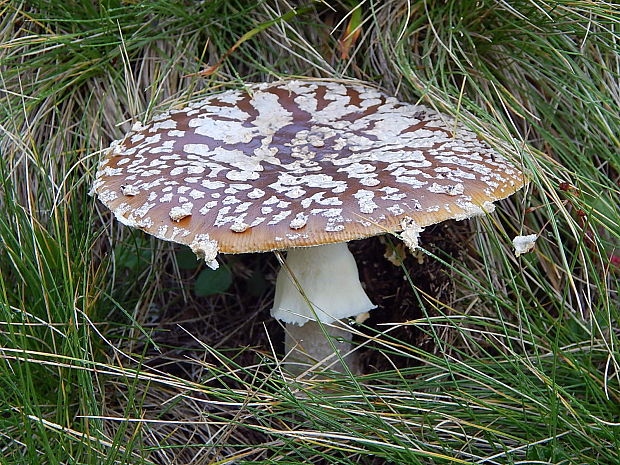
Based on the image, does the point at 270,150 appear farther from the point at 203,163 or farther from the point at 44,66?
the point at 44,66

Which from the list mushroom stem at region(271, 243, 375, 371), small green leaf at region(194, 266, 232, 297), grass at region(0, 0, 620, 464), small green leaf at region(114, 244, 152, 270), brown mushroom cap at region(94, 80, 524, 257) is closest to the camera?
brown mushroom cap at region(94, 80, 524, 257)

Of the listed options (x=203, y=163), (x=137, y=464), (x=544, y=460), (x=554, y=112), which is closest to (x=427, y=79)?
(x=554, y=112)

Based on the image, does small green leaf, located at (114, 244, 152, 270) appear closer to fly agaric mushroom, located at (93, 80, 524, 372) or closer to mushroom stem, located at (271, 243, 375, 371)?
fly agaric mushroom, located at (93, 80, 524, 372)

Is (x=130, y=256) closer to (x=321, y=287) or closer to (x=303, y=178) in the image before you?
(x=321, y=287)

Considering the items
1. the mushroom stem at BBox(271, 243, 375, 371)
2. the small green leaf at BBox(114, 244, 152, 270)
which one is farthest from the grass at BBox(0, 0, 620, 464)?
the mushroom stem at BBox(271, 243, 375, 371)

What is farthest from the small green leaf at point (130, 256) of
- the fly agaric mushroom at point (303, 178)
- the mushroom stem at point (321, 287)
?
the mushroom stem at point (321, 287)

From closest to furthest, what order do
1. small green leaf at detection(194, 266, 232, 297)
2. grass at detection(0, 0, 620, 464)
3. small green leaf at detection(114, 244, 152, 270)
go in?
1. grass at detection(0, 0, 620, 464)
2. small green leaf at detection(114, 244, 152, 270)
3. small green leaf at detection(194, 266, 232, 297)

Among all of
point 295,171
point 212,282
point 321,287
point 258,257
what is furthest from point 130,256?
point 295,171

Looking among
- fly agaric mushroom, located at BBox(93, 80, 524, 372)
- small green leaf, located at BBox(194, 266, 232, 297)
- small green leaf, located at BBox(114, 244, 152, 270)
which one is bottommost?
small green leaf, located at BBox(194, 266, 232, 297)
